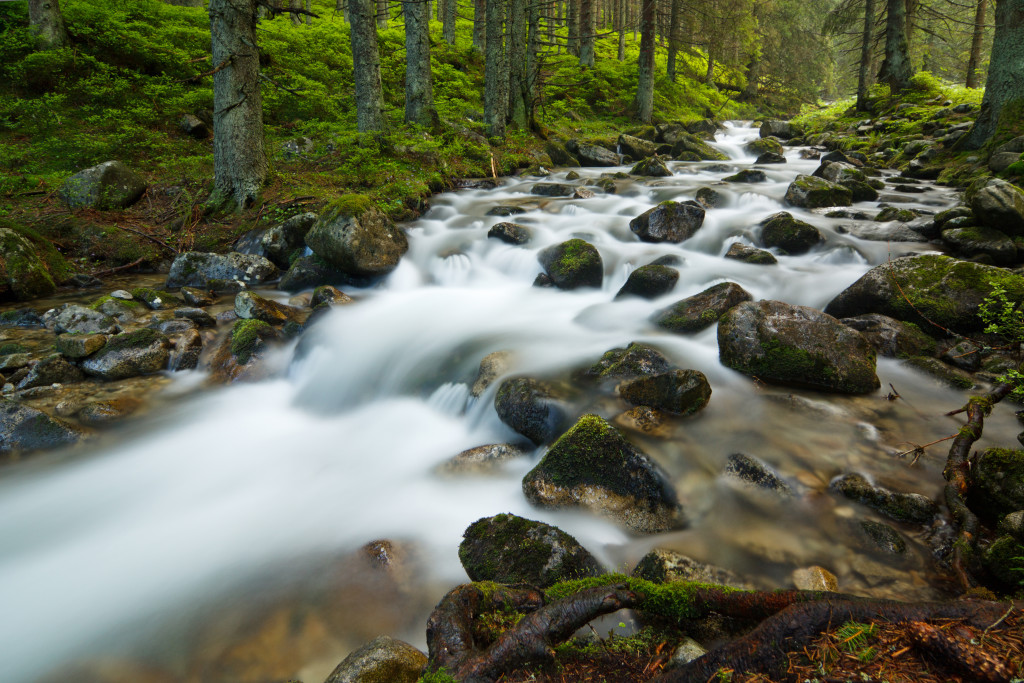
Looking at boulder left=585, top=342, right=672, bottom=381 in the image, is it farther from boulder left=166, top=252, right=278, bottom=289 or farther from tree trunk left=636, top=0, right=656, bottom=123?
tree trunk left=636, top=0, right=656, bottom=123

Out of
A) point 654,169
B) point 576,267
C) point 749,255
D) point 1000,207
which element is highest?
point 654,169

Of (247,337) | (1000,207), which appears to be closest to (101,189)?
(247,337)

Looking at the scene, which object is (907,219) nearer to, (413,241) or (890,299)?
(890,299)

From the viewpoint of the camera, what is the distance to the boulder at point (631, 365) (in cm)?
477

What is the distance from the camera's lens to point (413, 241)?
8.95 m

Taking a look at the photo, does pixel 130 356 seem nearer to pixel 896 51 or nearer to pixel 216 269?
pixel 216 269

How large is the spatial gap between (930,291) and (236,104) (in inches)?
402

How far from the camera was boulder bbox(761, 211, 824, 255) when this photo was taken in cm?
769

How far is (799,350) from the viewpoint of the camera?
4.61 metres

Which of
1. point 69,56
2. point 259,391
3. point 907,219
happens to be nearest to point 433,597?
point 259,391

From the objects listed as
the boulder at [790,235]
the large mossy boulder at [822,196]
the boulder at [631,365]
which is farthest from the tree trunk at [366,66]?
the boulder at [631,365]

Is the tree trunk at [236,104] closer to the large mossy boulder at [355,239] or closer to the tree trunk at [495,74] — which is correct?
the large mossy boulder at [355,239]

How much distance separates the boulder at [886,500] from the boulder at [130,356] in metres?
6.80

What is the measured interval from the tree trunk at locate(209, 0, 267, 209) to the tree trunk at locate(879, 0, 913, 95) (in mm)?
19701
